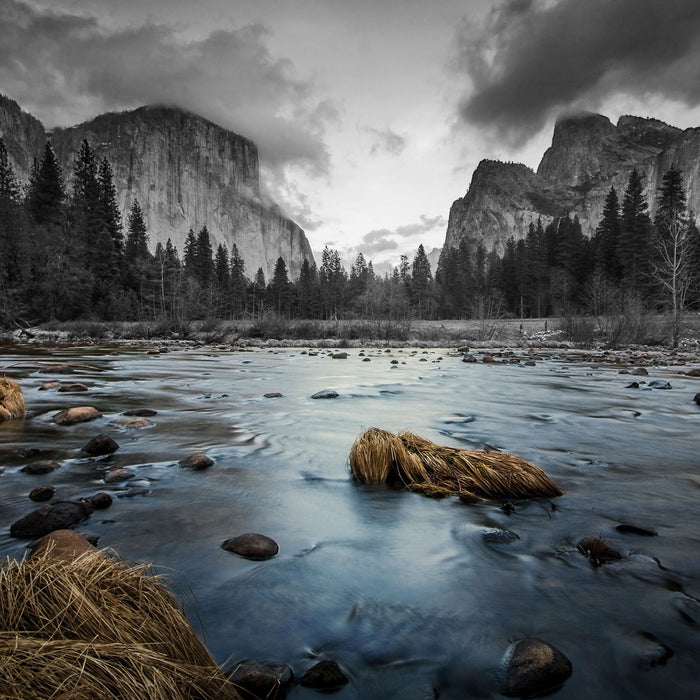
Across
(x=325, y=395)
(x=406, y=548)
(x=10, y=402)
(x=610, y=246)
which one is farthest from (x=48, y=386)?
(x=610, y=246)

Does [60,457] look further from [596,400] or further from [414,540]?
[596,400]

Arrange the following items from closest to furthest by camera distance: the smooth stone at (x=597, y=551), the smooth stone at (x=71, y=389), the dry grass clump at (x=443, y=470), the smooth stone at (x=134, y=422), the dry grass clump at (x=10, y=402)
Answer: the smooth stone at (x=597, y=551), the dry grass clump at (x=443, y=470), the smooth stone at (x=134, y=422), the dry grass clump at (x=10, y=402), the smooth stone at (x=71, y=389)

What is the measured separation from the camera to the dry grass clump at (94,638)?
1.03m

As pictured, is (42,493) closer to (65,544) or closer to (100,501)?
(100,501)

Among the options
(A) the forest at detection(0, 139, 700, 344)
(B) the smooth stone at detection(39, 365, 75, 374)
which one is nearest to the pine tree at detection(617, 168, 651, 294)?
(A) the forest at detection(0, 139, 700, 344)

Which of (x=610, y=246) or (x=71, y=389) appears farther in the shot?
(x=610, y=246)

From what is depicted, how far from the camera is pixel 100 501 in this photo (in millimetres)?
3125

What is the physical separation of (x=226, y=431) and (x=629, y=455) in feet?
15.3

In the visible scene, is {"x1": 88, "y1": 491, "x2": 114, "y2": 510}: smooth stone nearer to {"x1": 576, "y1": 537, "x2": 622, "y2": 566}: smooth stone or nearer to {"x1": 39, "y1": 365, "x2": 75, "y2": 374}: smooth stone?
{"x1": 576, "y1": 537, "x2": 622, "y2": 566}: smooth stone

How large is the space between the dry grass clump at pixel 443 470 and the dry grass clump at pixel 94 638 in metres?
2.47

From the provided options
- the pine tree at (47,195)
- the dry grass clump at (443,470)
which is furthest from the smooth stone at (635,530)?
the pine tree at (47,195)

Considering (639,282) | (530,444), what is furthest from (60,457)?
(639,282)

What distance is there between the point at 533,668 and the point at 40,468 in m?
4.00

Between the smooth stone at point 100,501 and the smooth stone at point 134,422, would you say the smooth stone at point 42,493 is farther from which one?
the smooth stone at point 134,422
